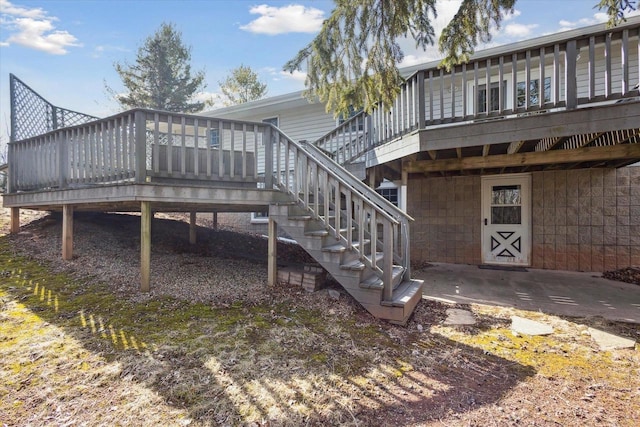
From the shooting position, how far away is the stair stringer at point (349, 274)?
145 inches

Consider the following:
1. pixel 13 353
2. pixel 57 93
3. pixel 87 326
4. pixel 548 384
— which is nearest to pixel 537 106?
pixel 548 384

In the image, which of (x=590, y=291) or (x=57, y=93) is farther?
(x=57, y=93)

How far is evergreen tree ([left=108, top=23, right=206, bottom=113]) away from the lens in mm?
19781

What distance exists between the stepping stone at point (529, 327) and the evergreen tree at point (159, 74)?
21.1 meters

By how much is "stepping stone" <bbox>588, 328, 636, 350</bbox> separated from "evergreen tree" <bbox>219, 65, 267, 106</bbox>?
24.4 metres

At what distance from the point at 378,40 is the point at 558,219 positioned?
5613 mm

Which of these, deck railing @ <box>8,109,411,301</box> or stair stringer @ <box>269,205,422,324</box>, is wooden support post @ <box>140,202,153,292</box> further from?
stair stringer @ <box>269,205,422,324</box>

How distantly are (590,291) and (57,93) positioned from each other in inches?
1037

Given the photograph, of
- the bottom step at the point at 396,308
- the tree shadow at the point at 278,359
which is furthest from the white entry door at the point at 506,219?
the bottom step at the point at 396,308

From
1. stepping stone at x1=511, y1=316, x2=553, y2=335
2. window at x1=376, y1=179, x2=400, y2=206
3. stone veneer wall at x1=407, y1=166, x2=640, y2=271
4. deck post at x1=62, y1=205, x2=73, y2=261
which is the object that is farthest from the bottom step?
window at x1=376, y1=179, x2=400, y2=206

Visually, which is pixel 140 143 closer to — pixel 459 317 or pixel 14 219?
pixel 459 317

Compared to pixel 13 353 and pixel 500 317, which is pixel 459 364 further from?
pixel 13 353

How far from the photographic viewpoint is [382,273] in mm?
3863

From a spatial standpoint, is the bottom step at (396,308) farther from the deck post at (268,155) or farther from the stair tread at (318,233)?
the deck post at (268,155)
